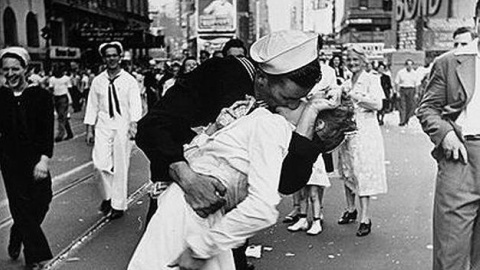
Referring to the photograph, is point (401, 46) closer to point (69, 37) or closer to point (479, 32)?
point (69, 37)

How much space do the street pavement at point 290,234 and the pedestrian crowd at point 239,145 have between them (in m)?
0.24

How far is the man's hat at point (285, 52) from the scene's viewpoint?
2.55 metres

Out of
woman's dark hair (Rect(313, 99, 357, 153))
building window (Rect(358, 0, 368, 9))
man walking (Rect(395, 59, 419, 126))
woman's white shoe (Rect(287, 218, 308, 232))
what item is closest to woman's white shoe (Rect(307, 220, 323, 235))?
woman's white shoe (Rect(287, 218, 308, 232))

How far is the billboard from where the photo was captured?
57.1m

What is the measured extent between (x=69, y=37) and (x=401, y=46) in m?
22.3

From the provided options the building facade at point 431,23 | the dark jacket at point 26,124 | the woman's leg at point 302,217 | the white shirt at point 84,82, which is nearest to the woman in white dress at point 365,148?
the woman's leg at point 302,217

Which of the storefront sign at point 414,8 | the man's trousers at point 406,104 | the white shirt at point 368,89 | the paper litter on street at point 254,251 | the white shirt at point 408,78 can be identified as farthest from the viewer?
the storefront sign at point 414,8

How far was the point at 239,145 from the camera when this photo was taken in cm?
252

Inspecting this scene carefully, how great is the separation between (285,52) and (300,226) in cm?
521

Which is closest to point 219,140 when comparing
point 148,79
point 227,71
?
point 227,71

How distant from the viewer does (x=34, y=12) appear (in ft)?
132

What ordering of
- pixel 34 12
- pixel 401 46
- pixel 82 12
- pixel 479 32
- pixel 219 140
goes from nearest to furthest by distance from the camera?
pixel 219 140, pixel 479 32, pixel 34 12, pixel 401 46, pixel 82 12

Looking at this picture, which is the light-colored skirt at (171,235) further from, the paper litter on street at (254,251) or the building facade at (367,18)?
the building facade at (367,18)

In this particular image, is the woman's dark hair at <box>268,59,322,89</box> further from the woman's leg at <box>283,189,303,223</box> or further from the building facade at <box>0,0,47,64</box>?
the building facade at <box>0,0,47,64</box>
